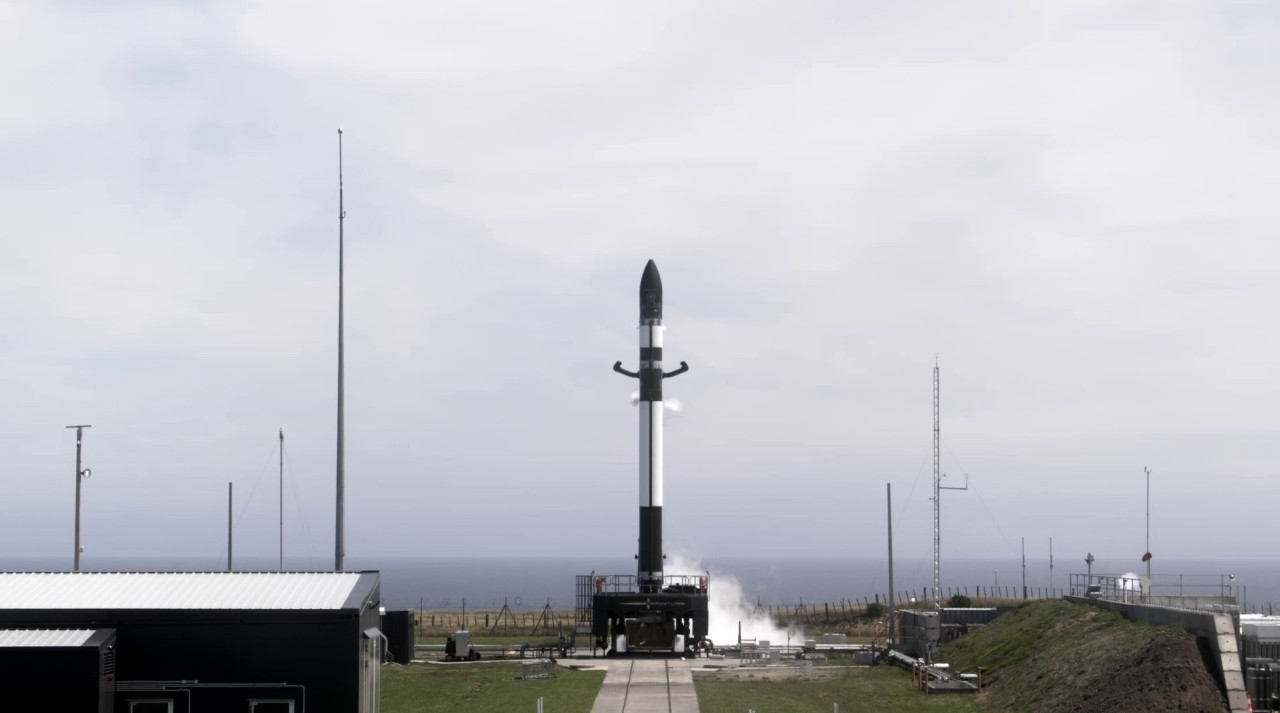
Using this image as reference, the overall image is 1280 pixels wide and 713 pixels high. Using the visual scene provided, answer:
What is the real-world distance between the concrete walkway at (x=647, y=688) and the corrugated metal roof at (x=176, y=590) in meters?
11.5

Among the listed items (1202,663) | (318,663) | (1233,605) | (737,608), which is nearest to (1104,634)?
(1233,605)

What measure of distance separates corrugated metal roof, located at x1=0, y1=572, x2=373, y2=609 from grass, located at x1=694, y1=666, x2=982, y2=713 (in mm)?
13209

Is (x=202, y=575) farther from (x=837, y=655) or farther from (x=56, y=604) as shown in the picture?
(x=837, y=655)

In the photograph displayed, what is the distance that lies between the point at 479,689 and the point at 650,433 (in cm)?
1823

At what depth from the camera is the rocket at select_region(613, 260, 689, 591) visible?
204ft

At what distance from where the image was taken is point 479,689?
46.9m

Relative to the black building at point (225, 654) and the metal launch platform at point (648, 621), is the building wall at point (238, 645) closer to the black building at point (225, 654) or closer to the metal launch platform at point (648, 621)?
the black building at point (225, 654)

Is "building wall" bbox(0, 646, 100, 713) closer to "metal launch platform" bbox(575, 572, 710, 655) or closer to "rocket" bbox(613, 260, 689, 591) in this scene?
"metal launch platform" bbox(575, 572, 710, 655)

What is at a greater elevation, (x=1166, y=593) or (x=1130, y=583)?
(x=1130, y=583)

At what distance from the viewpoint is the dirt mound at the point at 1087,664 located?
36.3 m

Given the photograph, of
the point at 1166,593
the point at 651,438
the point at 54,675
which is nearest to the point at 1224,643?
the point at 1166,593

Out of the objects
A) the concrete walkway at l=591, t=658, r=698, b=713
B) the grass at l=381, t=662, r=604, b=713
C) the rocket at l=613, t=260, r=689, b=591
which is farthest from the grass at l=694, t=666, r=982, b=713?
the rocket at l=613, t=260, r=689, b=591

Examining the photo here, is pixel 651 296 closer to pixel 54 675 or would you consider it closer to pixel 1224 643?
pixel 1224 643

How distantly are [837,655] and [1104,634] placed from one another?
1742cm
